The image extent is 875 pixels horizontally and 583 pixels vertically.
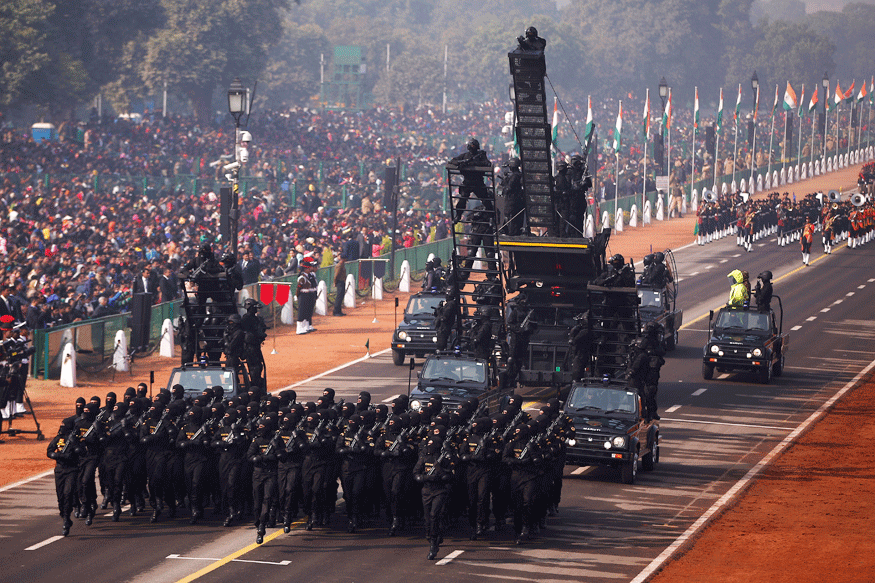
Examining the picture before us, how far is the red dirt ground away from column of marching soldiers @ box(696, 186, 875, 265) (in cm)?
2663

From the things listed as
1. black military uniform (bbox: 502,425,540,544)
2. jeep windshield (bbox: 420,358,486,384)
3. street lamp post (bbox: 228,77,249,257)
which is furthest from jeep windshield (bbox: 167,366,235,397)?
street lamp post (bbox: 228,77,249,257)

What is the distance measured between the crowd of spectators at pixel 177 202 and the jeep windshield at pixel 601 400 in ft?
46.4

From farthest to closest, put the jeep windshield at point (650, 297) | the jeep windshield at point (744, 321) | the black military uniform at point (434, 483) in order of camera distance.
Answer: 1. the jeep windshield at point (650, 297)
2. the jeep windshield at point (744, 321)
3. the black military uniform at point (434, 483)

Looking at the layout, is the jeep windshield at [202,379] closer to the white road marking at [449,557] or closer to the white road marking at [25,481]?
the white road marking at [25,481]

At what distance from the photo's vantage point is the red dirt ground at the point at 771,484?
69.1 feet

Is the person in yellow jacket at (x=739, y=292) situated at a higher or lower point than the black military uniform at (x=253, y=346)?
higher

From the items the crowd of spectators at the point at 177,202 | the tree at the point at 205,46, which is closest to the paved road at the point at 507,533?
the crowd of spectators at the point at 177,202

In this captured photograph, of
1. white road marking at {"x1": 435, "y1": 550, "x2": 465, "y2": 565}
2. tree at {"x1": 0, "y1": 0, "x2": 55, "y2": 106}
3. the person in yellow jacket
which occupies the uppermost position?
tree at {"x1": 0, "y1": 0, "x2": 55, "y2": 106}

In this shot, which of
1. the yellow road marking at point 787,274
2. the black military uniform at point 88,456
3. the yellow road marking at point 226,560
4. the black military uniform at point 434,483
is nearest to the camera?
the yellow road marking at point 226,560

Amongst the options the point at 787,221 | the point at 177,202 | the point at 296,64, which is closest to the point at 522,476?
the point at 177,202

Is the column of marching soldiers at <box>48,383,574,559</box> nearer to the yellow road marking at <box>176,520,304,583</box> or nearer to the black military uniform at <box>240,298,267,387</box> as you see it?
the yellow road marking at <box>176,520,304,583</box>

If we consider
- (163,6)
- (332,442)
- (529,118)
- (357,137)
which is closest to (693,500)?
(332,442)

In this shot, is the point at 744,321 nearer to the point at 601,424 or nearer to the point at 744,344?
the point at 744,344

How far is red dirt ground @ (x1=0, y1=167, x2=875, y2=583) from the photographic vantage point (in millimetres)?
21062
